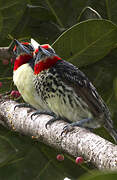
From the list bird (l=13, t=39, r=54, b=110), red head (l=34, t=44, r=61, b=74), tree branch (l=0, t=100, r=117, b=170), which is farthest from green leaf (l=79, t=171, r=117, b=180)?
bird (l=13, t=39, r=54, b=110)

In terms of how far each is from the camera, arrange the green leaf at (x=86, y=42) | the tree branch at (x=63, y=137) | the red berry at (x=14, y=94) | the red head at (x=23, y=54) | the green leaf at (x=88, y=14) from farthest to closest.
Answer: the red head at (x=23, y=54) < the red berry at (x=14, y=94) < the green leaf at (x=88, y=14) < the green leaf at (x=86, y=42) < the tree branch at (x=63, y=137)

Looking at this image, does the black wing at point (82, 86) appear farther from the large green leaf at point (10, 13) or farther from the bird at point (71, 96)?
the large green leaf at point (10, 13)

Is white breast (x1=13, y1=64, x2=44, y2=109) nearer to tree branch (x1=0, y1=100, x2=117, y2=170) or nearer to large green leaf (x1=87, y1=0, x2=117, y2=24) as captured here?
tree branch (x1=0, y1=100, x2=117, y2=170)

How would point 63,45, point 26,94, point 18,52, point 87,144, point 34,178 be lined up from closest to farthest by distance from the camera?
point 87,144 < point 63,45 < point 34,178 < point 26,94 < point 18,52

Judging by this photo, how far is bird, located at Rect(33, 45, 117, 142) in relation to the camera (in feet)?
6.13

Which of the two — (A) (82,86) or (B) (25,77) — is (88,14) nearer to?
(A) (82,86)

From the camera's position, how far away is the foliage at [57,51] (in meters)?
1.97

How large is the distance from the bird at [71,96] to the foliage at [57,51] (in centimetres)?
8

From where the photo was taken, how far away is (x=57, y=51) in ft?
6.32

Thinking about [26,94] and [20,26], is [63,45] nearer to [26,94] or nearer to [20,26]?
[20,26]

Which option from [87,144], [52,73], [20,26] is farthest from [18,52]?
[87,144]

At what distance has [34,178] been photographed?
207 cm

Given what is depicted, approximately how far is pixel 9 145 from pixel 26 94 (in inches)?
13.6

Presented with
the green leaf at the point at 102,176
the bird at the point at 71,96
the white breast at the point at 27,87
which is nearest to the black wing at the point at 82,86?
the bird at the point at 71,96
